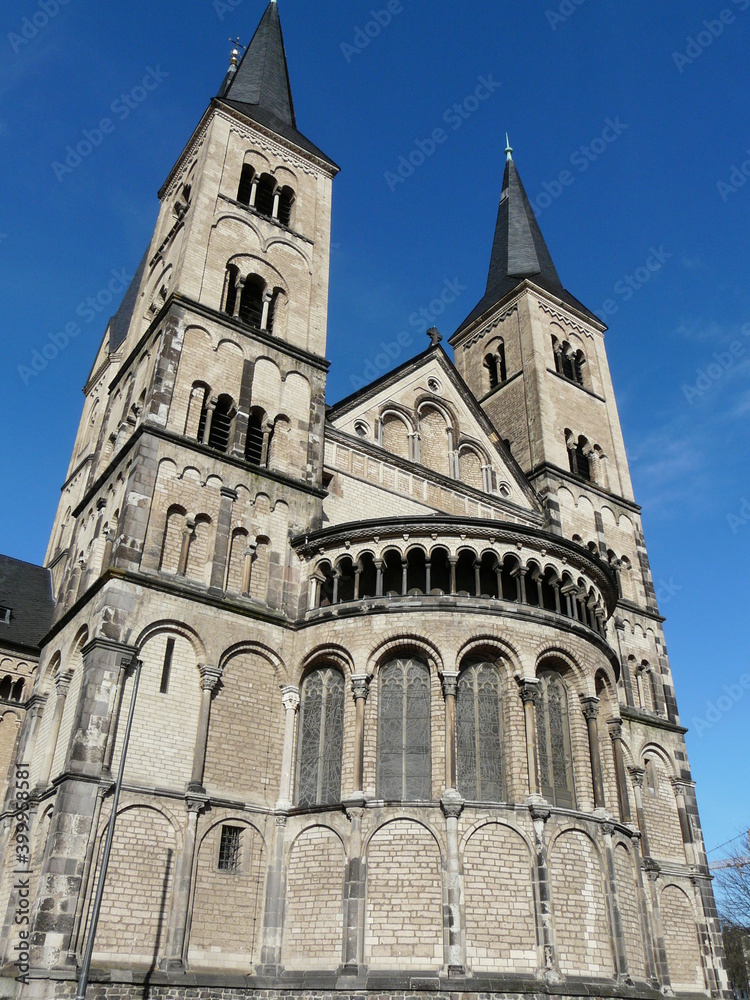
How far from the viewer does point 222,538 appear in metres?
22.3

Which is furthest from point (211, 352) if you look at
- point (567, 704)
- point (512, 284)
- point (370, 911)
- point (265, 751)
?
point (512, 284)

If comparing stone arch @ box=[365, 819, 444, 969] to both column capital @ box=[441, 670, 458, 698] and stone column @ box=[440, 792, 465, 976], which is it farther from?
column capital @ box=[441, 670, 458, 698]

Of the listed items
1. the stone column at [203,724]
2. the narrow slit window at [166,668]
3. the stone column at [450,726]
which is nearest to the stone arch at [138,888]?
the stone column at [203,724]

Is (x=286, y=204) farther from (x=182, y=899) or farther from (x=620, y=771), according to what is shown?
(x=182, y=899)

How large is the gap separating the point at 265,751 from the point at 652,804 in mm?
14097

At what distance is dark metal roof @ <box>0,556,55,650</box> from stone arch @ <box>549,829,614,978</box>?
16892 millimetres

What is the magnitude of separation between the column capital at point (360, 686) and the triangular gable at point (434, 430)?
8904 mm

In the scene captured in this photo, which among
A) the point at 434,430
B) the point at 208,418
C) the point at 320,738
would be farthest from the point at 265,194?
the point at 320,738

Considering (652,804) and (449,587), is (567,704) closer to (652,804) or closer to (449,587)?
(449,587)

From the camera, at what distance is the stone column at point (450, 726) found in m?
18.9

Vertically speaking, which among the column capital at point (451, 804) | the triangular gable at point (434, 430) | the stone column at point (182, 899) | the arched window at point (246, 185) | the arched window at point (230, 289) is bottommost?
the stone column at point (182, 899)

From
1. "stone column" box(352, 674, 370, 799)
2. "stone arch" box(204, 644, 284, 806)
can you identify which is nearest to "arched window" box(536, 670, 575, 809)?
"stone column" box(352, 674, 370, 799)

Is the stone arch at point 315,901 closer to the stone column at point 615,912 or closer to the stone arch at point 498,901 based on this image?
the stone arch at point 498,901

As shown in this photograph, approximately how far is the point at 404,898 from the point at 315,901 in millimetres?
2019
